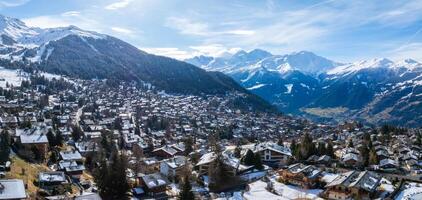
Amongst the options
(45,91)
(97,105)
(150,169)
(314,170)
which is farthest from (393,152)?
(45,91)

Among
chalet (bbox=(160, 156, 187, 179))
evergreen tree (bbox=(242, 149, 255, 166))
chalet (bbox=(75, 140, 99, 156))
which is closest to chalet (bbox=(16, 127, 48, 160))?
chalet (bbox=(75, 140, 99, 156))

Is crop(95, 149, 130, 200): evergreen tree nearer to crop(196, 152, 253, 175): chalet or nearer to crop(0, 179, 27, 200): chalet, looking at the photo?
crop(0, 179, 27, 200): chalet

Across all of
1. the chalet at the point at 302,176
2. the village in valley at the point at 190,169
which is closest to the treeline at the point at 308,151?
the village in valley at the point at 190,169

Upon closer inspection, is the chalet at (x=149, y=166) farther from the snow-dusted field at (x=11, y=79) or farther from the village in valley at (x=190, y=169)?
the snow-dusted field at (x=11, y=79)

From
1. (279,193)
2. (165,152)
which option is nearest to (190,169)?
(279,193)

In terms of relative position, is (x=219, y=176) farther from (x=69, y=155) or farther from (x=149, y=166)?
(x=69, y=155)

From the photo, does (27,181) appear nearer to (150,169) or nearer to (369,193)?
(150,169)
